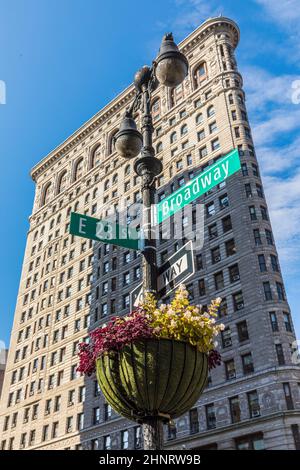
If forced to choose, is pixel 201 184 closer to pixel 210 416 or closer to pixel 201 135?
pixel 210 416

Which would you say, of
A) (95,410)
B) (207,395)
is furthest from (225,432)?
(95,410)

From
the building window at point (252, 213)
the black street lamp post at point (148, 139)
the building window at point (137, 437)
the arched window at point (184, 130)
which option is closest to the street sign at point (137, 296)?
the black street lamp post at point (148, 139)

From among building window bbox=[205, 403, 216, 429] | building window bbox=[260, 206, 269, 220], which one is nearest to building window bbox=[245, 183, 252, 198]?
building window bbox=[260, 206, 269, 220]

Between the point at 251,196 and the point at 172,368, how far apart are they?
45422mm

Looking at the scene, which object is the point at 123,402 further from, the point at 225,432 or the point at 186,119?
the point at 186,119

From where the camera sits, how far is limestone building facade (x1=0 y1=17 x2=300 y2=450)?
3906cm

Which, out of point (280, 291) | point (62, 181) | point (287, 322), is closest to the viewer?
point (287, 322)

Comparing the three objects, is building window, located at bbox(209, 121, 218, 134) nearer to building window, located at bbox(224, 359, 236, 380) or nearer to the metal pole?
building window, located at bbox(224, 359, 236, 380)

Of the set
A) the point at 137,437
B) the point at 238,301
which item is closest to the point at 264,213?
the point at 238,301

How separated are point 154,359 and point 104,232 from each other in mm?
2813

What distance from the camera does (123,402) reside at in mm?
5324

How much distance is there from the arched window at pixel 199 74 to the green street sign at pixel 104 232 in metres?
63.6

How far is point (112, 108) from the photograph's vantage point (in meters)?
80.0

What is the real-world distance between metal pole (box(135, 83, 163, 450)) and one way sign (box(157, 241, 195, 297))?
0.39 feet
